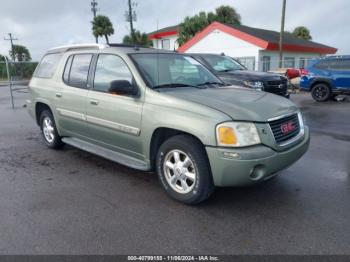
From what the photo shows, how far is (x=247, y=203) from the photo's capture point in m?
3.81

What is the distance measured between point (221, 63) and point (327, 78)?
501 cm

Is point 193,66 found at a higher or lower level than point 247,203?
higher

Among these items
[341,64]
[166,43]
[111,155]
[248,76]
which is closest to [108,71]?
[111,155]

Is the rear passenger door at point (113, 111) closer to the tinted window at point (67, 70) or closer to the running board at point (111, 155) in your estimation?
the running board at point (111, 155)

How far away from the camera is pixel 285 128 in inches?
146

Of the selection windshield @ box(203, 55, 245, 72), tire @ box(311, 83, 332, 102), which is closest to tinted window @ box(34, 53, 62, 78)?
windshield @ box(203, 55, 245, 72)

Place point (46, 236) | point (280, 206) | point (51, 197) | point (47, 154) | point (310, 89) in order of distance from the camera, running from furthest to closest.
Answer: point (310, 89) < point (47, 154) < point (51, 197) < point (280, 206) < point (46, 236)

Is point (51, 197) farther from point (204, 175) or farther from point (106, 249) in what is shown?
A: point (204, 175)

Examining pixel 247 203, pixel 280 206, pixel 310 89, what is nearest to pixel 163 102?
pixel 247 203

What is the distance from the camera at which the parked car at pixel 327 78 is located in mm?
12516

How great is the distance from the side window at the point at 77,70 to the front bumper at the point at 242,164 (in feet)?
8.25

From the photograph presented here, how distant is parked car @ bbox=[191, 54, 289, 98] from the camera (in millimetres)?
9242

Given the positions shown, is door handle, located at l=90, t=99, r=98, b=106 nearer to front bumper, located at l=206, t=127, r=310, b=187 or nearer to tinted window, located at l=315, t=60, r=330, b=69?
front bumper, located at l=206, t=127, r=310, b=187

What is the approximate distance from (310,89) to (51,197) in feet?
39.4
